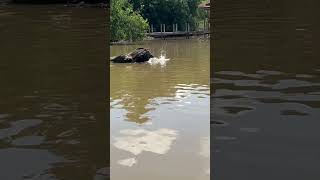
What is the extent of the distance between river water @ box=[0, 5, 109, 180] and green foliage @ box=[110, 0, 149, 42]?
2247 centimetres

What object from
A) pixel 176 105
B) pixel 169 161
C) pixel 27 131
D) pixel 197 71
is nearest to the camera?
pixel 27 131

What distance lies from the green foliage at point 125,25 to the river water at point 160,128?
499 inches

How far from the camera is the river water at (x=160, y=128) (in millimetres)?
5078

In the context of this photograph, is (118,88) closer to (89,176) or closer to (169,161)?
(169,161)

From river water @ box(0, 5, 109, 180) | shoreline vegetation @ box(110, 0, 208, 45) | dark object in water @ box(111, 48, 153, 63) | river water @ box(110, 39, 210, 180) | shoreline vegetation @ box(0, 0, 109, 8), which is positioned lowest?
river water @ box(110, 39, 210, 180)

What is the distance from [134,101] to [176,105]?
121 cm

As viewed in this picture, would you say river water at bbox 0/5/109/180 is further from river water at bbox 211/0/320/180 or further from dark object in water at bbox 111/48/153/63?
dark object in water at bbox 111/48/153/63

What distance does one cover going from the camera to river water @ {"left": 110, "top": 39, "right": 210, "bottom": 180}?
5.08m

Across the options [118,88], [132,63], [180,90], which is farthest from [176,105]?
[132,63]

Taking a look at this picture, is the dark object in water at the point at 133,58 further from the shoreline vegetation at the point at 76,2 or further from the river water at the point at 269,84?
the shoreline vegetation at the point at 76,2

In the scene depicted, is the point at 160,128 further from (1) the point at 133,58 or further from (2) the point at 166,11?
(2) the point at 166,11

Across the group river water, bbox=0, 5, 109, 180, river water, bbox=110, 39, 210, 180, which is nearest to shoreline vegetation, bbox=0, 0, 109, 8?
river water, bbox=0, 5, 109, 180

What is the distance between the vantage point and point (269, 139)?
381cm

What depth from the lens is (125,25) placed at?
91.4ft
